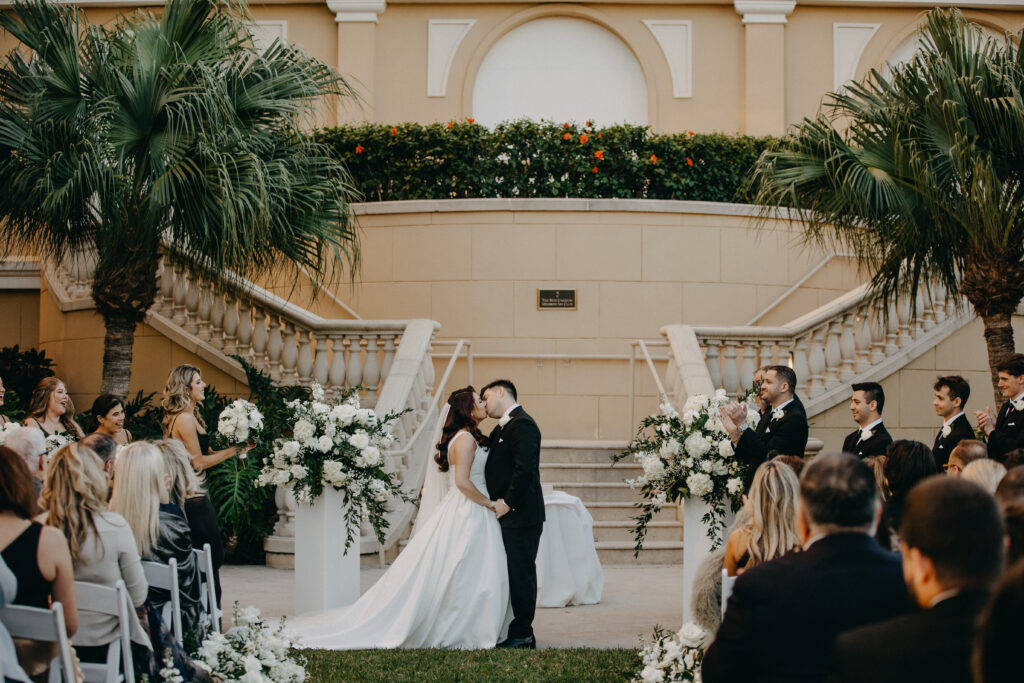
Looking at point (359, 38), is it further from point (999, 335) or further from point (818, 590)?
point (818, 590)

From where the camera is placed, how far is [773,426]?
8547 mm

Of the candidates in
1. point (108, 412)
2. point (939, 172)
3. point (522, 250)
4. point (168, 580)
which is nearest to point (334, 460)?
point (108, 412)

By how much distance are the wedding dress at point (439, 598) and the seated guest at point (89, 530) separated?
267 centimetres

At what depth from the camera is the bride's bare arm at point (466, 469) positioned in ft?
25.6

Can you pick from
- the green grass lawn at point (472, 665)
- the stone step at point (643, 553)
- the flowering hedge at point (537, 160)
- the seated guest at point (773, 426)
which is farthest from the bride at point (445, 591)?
the flowering hedge at point (537, 160)

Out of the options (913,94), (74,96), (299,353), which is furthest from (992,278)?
(74,96)

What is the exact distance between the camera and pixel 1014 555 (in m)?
3.30

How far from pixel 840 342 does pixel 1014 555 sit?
1005cm

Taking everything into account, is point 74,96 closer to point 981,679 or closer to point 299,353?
point 299,353

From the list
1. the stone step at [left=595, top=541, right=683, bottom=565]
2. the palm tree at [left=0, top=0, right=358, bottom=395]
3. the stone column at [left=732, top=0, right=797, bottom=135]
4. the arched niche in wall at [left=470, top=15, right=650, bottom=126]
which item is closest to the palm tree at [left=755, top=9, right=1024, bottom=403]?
the stone step at [left=595, top=541, right=683, bottom=565]

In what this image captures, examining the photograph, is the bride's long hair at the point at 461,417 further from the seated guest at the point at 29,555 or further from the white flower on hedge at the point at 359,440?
the seated guest at the point at 29,555

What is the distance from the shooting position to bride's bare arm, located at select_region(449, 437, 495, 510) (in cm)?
779

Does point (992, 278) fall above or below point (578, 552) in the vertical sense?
above

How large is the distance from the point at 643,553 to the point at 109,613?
7317 millimetres
